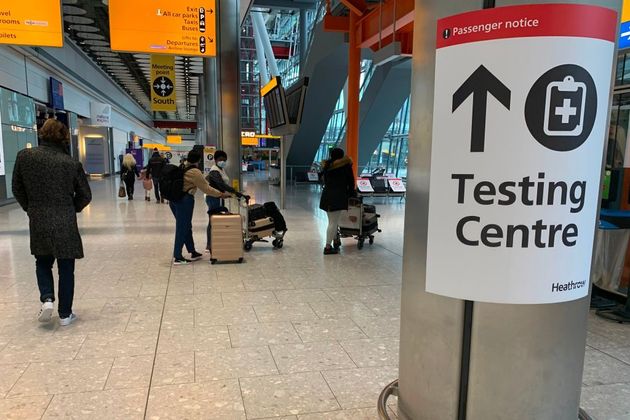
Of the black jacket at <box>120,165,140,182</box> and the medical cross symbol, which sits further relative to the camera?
the black jacket at <box>120,165,140,182</box>

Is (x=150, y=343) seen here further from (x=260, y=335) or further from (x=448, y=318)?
(x=448, y=318)

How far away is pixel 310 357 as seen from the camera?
3562mm

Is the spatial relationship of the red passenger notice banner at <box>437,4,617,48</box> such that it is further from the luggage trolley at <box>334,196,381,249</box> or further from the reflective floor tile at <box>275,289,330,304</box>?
the luggage trolley at <box>334,196,381,249</box>

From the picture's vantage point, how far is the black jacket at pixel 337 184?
7.49 meters

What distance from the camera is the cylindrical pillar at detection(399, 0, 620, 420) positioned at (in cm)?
195

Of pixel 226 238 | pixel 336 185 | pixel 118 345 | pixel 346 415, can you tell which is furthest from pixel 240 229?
pixel 346 415

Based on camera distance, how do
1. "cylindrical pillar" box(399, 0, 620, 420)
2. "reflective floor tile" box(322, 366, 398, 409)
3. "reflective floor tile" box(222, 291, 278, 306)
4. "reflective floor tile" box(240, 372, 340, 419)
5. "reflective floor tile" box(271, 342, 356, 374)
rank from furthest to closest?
"reflective floor tile" box(222, 291, 278, 306) < "reflective floor tile" box(271, 342, 356, 374) < "reflective floor tile" box(322, 366, 398, 409) < "reflective floor tile" box(240, 372, 340, 419) < "cylindrical pillar" box(399, 0, 620, 420)

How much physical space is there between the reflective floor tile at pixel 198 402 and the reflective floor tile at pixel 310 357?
462 mm

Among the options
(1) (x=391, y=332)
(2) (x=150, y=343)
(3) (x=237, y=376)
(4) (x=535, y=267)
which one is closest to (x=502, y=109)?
(4) (x=535, y=267)

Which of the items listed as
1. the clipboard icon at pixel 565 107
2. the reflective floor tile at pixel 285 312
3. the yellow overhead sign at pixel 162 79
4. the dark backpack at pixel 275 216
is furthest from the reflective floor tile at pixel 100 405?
the yellow overhead sign at pixel 162 79

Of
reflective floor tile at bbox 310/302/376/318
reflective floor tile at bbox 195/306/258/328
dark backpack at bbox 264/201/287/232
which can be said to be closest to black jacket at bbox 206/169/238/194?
dark backpack at bbox 264/201/287/232

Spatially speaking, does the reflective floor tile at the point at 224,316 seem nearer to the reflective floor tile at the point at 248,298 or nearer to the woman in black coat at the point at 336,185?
the reflective floor tile at the point at 248,298

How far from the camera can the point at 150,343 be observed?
12.4ft

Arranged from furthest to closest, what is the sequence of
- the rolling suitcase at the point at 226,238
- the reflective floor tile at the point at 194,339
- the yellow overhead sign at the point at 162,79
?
the yellow overhead sign at the point at 162,79, the rolling suitcase at the point at 226,238, the reflective floor tile at the point at 194,339
